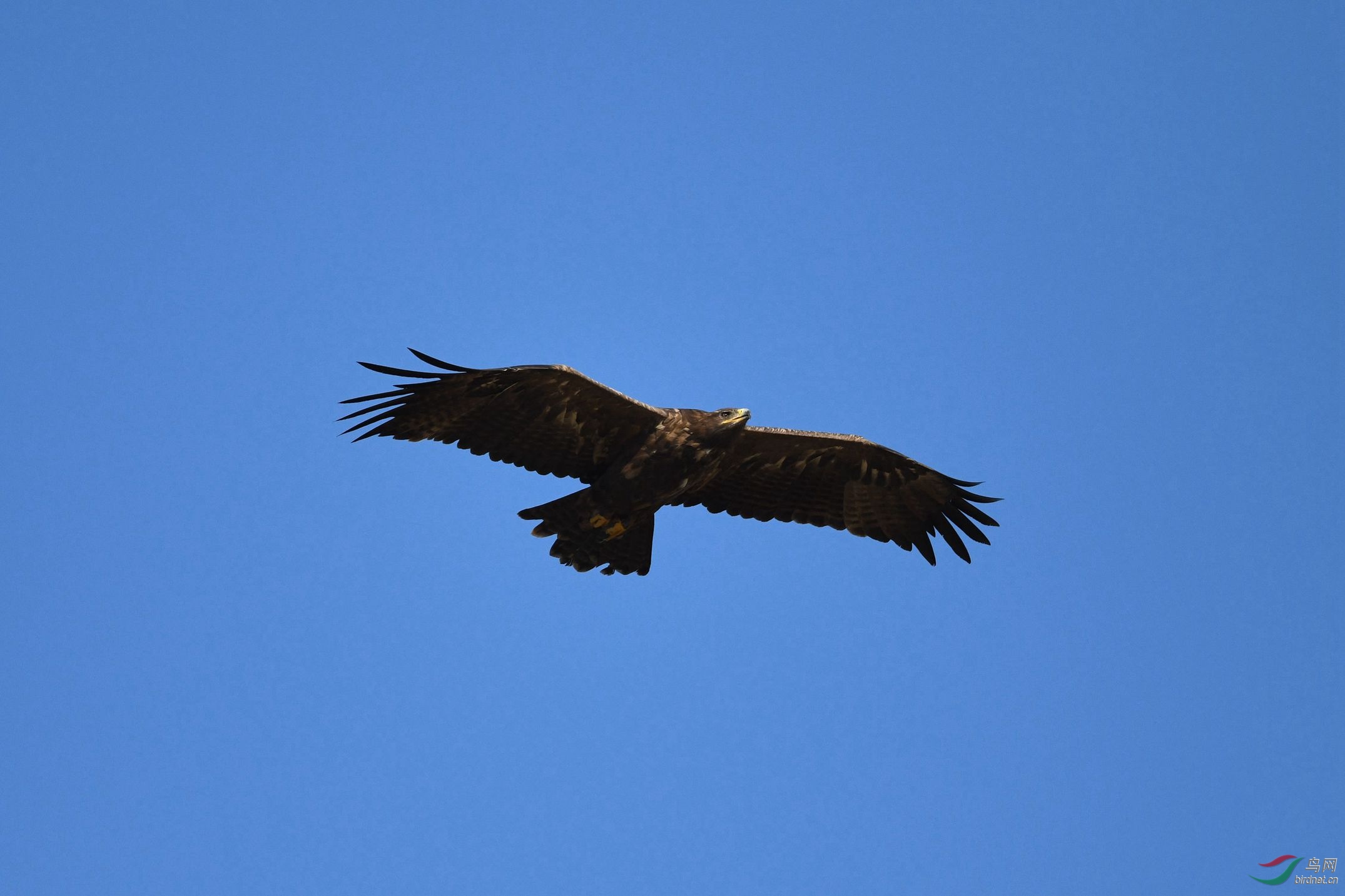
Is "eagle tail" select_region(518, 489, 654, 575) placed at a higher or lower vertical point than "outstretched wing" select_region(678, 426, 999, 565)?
lower

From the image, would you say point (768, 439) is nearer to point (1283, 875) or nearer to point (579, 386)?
point (579, 386)

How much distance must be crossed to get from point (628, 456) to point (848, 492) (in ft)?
9.68

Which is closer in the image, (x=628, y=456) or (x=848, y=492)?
(x=628, y=456)

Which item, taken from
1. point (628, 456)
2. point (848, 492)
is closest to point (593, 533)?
point (628, 456)

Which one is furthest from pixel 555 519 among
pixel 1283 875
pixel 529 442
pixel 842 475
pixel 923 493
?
pixel 1283 875

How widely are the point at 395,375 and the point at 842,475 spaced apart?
5.16 meters

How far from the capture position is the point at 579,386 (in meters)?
13.2

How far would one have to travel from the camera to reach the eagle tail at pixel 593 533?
13523mm

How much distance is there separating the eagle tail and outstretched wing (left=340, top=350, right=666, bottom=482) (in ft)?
1.66

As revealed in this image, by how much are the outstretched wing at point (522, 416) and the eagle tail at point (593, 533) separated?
0.51 m

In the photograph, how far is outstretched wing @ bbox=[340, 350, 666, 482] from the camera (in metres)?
13.1

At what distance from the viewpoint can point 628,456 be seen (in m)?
13.5

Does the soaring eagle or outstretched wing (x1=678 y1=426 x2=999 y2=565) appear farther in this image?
outstretched wing (x1=678 y1=426 x2=999 y2=565)

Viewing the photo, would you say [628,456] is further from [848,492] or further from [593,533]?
[848,492]
